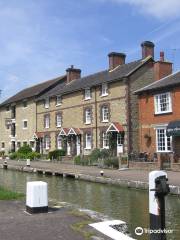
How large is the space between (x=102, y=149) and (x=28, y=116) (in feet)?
61.8

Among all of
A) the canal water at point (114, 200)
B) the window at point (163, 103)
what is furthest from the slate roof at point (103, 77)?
the canal water at point (114, 200)

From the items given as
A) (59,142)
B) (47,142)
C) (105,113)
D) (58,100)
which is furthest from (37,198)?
(47,142)

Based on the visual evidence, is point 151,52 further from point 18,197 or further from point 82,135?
point 18,197

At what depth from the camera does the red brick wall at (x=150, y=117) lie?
31641 mm

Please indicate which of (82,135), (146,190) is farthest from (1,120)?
(146,190)

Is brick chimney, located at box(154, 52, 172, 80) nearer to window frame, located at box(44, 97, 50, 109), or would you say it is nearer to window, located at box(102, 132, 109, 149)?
window, located at box(102, 132, 109, 149)

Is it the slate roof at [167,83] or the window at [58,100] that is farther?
the window at [58,100]

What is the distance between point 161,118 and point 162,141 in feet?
5.91

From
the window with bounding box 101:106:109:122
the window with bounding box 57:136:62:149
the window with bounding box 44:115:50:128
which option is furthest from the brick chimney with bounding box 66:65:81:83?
the window with bounding box 101:106:109:122

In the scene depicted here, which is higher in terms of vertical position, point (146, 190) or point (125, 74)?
point (125, 74)

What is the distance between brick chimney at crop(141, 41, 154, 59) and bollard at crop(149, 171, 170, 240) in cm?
3230

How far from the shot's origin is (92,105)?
4159 cm

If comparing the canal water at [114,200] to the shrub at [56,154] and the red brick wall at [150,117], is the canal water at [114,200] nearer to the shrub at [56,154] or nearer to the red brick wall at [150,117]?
the red brick wall at [150,117]

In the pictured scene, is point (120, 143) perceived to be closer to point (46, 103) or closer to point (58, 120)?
point (58, 120)
